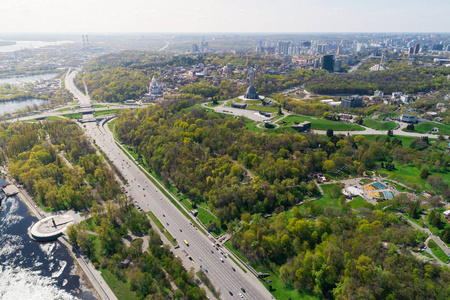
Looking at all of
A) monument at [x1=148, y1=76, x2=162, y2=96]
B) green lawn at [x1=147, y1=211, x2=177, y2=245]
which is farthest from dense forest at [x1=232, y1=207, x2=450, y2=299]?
monument at [x1=148, y1=76, x2=162, y2=96]

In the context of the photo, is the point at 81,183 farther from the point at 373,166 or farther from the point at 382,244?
the point at 373,166

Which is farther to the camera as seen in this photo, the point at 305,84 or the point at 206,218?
the point at 305,84

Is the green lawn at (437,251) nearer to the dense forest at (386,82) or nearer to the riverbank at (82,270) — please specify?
the riverbank at (82,270)

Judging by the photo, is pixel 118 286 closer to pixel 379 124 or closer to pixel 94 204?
pixel 94 204

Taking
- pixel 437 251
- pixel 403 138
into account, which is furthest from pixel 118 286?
pixel 403 138

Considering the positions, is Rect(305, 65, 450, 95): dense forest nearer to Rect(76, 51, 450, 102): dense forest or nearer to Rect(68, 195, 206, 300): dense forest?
Rect(76, 51, 450, 102): dense forest

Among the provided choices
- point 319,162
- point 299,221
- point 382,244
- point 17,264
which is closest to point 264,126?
point 319,162
